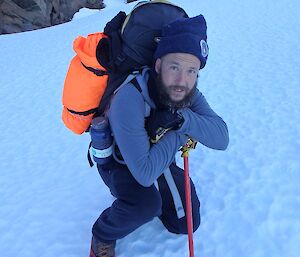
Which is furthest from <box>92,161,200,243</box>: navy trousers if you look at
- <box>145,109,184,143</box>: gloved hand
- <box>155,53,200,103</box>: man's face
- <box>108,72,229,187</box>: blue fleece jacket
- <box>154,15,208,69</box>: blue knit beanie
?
<box>154,15,208,69</box>: blue knit beanie

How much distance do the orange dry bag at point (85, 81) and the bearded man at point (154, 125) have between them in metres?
0.18

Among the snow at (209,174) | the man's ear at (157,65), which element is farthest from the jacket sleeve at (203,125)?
the snow at (209,174)

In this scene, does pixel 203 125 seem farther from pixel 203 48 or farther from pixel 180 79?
pixel 203 48

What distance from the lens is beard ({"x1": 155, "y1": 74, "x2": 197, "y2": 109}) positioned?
2242 millimetres

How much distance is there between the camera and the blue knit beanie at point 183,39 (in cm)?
215

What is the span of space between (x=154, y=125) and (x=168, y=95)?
7.8 inches

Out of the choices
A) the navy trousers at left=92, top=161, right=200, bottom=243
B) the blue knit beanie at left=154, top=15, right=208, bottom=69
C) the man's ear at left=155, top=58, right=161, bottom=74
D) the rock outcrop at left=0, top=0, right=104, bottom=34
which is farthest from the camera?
the rock outcrop at left=0, top=0, right=104, bottom=34

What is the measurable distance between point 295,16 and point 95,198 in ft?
26.4

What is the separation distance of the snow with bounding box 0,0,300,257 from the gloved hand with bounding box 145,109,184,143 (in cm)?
88

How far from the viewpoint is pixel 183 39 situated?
2164 millimetres

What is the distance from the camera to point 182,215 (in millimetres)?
2623

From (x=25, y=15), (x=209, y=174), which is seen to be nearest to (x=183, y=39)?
(x=209, y=174)

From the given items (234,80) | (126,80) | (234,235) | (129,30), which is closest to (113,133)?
(126,80)

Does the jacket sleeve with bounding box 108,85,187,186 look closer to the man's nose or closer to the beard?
the beard
